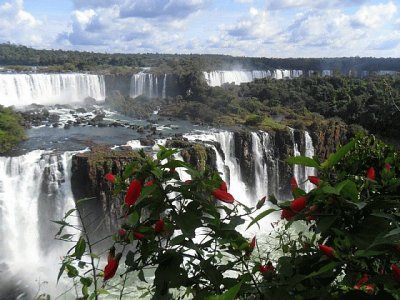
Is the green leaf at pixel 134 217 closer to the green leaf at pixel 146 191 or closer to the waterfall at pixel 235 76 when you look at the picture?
the green leaf at pixel 146 191

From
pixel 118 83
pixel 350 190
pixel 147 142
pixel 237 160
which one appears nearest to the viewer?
pixel 350 190

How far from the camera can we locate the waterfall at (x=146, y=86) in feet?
102

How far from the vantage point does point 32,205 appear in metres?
12.7

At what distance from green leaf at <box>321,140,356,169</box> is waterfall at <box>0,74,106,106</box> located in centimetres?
2551

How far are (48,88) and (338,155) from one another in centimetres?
2747

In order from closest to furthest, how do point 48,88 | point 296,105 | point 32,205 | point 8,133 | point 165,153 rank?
point 165,153 < point 32,205 < point 8,133 < point 48,88 < point 296,105

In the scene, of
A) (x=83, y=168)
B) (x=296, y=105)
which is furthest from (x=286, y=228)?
(x=296, y=105)

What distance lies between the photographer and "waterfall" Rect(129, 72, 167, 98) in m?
31.2

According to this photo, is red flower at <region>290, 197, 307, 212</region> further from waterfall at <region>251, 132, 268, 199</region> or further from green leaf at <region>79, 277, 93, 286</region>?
Result: waterfall at <region>251, 132, 268, 199</region>

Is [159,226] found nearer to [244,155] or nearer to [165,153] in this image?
[165,153]

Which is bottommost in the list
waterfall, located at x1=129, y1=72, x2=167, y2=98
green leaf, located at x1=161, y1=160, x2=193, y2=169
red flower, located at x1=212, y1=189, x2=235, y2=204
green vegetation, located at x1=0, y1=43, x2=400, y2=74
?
red flower, located at x1=212, y1=189, x2=235, y2=204

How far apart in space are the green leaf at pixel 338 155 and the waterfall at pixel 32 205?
1236 cm

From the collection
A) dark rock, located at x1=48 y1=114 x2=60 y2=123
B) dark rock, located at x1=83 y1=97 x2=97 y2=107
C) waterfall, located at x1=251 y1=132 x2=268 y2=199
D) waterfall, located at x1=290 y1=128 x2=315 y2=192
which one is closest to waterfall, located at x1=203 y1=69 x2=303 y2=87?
dark rock, located at x1=83 y1=97 x2=97 y2=107

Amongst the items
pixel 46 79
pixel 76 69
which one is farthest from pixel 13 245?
pixel 76 69
